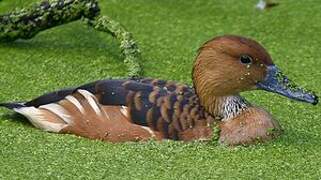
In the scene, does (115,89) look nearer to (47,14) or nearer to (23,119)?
(23,119)

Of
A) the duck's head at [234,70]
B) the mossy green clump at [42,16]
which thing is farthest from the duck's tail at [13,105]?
the mossy green clump at [42,16]

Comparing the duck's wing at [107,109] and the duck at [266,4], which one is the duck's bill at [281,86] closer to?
the duck's wing at [107,109]

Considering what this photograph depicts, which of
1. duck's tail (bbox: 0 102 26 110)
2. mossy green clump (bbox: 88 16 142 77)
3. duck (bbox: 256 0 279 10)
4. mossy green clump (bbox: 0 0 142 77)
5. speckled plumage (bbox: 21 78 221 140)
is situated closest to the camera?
speckled plumage (bbox: 21 78 221 140)

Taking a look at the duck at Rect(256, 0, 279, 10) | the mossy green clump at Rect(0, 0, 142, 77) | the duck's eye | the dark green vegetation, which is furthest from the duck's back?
the duck at Rect(256, 0, 279, 10)

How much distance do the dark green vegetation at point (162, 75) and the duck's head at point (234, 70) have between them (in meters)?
0.22

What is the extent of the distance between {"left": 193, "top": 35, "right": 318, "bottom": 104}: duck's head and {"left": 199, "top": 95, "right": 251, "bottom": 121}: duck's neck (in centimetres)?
2

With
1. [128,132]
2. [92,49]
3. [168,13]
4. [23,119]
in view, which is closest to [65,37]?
[92,49]

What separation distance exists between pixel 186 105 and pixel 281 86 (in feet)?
1.31

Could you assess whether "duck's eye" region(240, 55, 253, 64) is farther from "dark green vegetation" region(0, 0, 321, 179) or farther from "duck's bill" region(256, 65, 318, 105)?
"dark green vegetation" region(0, 0, 321, 179)

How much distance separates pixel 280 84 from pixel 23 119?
1082 mm

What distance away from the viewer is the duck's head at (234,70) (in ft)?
12.9

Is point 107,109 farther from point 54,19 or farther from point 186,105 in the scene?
point 54,19

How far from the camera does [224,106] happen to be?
13.0 feet

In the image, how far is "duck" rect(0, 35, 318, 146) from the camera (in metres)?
3.80
